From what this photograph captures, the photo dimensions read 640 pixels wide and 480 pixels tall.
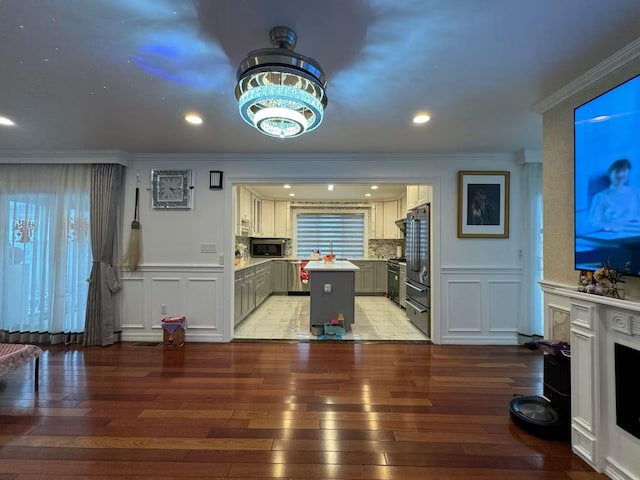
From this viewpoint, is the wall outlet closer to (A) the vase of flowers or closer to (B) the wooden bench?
(B) the wooden bench

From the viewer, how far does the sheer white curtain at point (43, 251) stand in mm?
3707

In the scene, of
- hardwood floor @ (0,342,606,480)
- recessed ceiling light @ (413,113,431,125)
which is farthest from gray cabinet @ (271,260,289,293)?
recessed ceiling light @ (413,113,431,125)

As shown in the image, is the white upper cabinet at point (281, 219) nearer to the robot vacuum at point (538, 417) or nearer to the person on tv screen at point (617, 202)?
the robot vacuum at point (538, 417)

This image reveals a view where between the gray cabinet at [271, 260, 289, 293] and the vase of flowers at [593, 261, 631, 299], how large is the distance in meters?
6.08

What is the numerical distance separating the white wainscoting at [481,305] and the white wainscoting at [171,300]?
295 centimetres

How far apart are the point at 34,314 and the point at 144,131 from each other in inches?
111

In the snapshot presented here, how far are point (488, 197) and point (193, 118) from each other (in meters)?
3.50

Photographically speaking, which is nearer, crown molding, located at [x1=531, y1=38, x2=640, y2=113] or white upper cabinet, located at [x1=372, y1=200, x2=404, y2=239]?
crown molding, located at [x1=531, y1=38, x2=640, y2=113]

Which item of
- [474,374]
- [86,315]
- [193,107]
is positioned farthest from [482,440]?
[86,315]

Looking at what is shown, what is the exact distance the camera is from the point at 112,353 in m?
3.38

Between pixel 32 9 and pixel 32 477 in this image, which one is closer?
pixel 32 9

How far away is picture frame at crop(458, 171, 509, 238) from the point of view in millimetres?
3693

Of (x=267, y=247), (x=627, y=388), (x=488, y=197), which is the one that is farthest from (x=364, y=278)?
(x=627, y=388)

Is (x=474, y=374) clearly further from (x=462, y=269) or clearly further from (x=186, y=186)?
(x=186, y=186)
